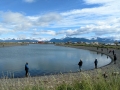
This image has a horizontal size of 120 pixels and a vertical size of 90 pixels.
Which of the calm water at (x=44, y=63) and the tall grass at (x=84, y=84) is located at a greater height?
the tall grass at (x=84, y=84)

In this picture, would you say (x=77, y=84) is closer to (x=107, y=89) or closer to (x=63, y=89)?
(x=63, y=89)

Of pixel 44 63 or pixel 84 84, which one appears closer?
pixel 84 84

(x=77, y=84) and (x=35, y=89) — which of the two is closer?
(x=35, y=89)

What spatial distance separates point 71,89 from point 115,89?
2.61m

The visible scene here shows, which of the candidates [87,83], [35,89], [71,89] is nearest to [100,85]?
[87,83]

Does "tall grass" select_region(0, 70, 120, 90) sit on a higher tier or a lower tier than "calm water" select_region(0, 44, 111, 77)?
higher

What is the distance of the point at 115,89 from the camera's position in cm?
752

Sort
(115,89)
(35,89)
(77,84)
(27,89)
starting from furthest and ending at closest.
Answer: (77,84), (35,89), (27,89), (115,89)

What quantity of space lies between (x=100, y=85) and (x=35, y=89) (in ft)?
10.2

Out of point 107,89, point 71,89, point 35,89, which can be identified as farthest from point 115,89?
point 35,89

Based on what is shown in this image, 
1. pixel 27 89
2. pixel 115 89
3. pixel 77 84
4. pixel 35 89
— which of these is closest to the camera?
pixel 115 89

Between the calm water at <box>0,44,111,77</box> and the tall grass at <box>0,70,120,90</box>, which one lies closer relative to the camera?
the tall grass at <box>0,70,120,90</box>

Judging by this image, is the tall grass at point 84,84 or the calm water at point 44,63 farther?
the calm water at point 44,63

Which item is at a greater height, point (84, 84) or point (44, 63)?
point (84, 84)
